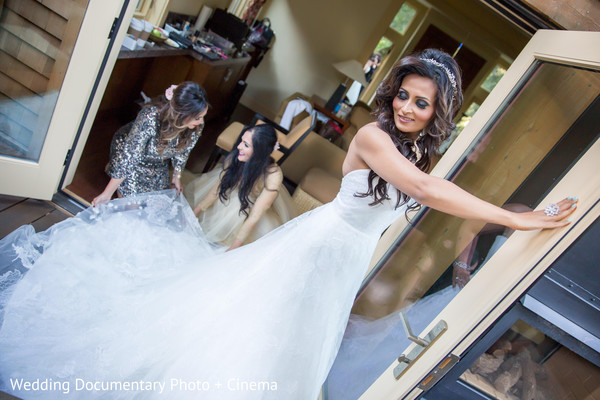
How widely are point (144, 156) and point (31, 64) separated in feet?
2.60

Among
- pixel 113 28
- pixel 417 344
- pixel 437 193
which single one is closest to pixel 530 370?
pixel 417 344

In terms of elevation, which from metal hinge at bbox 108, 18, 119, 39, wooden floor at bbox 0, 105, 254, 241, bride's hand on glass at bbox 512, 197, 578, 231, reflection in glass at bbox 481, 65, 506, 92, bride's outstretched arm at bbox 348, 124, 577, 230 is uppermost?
reflection in glass at bbox 481, 65, 506, 92

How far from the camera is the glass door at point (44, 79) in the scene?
2.48 metres

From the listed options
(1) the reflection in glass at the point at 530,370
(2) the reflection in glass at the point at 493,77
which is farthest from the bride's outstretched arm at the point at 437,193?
(2) the reflection in glass at the point at 493,77

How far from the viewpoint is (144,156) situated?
9.77ft

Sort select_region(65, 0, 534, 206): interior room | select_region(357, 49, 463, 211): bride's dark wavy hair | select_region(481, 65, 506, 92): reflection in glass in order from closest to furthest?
1. select_region(357, 49, 463, 211): bride's dark wavy hair
2. select_region(65, 0, 534, 206): interior room
3. select_region(481, 65, 506, 92): reflection in glass

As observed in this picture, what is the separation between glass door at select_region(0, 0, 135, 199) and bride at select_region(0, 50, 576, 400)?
0.66 m

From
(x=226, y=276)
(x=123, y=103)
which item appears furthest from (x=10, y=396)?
(x=123, y=103)

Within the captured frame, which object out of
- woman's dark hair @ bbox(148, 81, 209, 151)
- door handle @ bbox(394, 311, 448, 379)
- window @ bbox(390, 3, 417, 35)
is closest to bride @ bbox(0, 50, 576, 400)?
door handle @ bbox(394, 311, 448, 379)

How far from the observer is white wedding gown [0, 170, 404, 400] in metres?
1.85

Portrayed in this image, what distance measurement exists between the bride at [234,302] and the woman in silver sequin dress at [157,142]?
84 cm

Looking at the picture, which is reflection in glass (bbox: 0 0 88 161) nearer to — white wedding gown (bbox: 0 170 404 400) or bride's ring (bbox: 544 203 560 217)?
white wedding gown (bbox: 0 170 404 400)

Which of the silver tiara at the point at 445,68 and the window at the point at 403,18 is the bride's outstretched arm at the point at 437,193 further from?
the window at the point at 403,18

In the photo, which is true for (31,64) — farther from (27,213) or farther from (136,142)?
(27,213)
